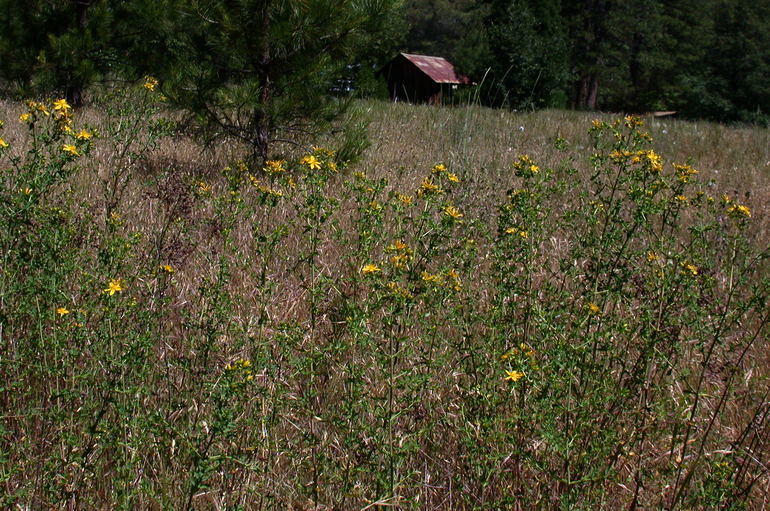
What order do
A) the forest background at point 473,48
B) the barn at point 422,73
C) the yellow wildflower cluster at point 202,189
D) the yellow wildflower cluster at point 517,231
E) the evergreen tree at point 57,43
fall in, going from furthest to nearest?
the barn at point 422,73 < the evergreen tree at point 57,43 < the forest background at point 473,48 < the yellow wildflower cluster at point 202,189 < the yellow wildflower cluster at point 517,231

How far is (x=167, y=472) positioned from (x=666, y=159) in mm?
7001

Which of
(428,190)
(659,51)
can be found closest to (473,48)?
(428,190)

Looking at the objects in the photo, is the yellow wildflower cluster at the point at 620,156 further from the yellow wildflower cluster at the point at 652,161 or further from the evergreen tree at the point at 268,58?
the evergreen tree at the point at 268,58

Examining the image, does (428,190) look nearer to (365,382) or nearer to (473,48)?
(365,382)

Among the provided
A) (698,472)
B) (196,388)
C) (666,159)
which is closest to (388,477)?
(196,388)

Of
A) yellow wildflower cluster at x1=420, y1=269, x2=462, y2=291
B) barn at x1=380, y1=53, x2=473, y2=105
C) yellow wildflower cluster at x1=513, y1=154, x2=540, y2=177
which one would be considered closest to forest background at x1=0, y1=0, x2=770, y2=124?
yellow wildflower cluster at x1=513, y1=154, x2=540, y2=177

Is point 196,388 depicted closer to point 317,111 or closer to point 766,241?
point 317,111

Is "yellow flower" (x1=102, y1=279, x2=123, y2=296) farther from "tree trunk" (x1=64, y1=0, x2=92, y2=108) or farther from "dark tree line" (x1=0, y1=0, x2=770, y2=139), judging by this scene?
"tree trunk" (x1=64, y1=0, x2=92, y2=108)

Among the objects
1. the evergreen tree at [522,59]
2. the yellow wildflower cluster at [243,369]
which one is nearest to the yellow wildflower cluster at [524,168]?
the yellow wildflower cluster at [243,369]

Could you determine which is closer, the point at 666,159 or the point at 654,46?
the point at 666,159

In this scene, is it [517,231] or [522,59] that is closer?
[517,231]

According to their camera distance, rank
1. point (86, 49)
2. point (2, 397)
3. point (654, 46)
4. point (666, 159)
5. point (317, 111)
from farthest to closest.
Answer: point (654, 46)
point (86, 49)
point (666, 159)
point (317, 111)
point (2, 397)

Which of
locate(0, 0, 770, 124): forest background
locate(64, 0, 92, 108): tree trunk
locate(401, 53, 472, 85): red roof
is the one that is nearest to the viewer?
locate(0, 0, 770, 124): forest background

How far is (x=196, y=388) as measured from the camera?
7.04 ft
